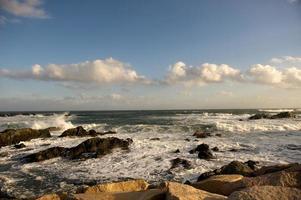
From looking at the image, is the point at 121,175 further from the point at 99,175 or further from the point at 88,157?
the point at 88,157

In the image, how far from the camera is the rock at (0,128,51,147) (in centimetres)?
2505

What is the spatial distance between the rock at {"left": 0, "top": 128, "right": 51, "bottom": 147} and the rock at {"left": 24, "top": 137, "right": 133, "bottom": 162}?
8083 mm

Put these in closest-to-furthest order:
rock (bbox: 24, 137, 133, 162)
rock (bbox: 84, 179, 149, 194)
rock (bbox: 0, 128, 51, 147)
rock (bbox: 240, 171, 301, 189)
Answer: rock (bbox: 240, 171, 301, 189), rock (bbox: 84, 179, 149, 194), rock (bbox: 24, 137, 133, 162), rock (bbox: 0, 128, 51, 147)

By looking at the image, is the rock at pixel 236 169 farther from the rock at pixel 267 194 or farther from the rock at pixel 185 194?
the rock at pixel 267 194

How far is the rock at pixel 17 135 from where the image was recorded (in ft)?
82.2

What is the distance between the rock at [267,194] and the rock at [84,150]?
46.3 feet

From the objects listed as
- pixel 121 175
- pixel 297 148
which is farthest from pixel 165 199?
pixel 297 148

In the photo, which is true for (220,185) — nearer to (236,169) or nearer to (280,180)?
(280,180)

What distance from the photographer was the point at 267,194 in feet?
14.3

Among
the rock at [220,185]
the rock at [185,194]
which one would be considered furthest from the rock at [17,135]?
the rock at [185,194]

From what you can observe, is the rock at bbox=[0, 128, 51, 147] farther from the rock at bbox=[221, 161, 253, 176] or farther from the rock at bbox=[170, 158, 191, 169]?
the rock at bbox=[221, 161, 253, 176]

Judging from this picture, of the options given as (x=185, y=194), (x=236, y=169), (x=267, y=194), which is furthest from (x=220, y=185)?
(x=236, y=169)

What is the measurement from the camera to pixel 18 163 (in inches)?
650

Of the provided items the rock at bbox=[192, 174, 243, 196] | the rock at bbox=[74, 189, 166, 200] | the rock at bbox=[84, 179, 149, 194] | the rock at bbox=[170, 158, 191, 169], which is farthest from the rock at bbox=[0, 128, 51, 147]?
the rock at bbox=[192, 174, 243, 196]
